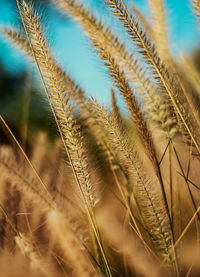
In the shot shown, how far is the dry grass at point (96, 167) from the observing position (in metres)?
0.54

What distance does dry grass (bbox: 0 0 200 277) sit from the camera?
0.54m

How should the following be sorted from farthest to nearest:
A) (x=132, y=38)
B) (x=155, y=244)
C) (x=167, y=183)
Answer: (x=167, y=183) < (x=155, y=244) < (x=132, y=38)

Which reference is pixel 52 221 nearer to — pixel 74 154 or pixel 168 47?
pixel 74 154

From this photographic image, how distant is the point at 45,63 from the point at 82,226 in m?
0.54

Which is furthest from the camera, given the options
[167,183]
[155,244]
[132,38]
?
[167,183]

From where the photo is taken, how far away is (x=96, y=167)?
2.42 ft

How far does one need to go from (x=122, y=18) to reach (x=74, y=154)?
40 centimetres

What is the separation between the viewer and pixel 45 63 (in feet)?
1.83

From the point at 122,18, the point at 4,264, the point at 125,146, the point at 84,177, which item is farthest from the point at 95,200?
the point at 122,18

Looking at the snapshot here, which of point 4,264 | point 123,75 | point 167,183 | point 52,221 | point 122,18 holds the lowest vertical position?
point 4,264

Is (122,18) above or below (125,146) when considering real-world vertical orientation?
above

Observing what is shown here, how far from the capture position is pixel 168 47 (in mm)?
686

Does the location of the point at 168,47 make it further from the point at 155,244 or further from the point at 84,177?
the point at 155,244

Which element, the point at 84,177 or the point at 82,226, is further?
the point at 82,226
